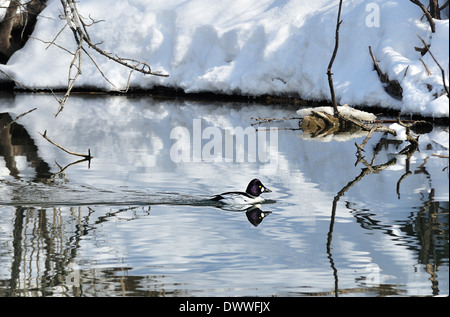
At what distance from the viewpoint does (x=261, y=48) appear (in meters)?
23.0

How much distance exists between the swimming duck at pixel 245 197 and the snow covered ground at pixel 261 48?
848cm

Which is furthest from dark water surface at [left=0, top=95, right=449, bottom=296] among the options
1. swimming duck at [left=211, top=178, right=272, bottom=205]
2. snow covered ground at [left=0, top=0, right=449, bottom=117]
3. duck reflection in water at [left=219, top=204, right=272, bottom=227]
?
snow covered ground at [left=0, top=0, right=449, bottom=117]

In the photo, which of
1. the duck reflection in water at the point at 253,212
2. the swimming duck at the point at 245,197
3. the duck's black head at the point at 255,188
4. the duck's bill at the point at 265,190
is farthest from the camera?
the duck's bill at the point at 265,190

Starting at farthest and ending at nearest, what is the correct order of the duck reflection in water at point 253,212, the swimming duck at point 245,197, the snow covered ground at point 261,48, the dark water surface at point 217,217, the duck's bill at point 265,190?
the snow covered ground at point 261,48 → the duck's bill at point 265,190 → the swimming duck at point 245,197 → the duck reflection in water at point 253,212 → the dark water surface at point 217,217

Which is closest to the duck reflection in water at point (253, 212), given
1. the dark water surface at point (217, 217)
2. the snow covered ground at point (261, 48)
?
the dark water surface at point (217, 217)

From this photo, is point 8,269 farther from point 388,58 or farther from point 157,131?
point 388,58

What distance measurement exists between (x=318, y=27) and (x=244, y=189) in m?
12.9

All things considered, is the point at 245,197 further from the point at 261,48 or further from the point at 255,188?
the point at 261,48

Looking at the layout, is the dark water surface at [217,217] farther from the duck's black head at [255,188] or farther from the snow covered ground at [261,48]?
the snow covered ground at [261,48]

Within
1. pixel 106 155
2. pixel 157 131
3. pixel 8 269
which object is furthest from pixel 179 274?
pixel 157 131

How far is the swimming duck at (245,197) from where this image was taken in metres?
8.62

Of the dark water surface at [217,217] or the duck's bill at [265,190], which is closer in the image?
the dark water surface at [217,217]

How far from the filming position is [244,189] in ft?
31.9

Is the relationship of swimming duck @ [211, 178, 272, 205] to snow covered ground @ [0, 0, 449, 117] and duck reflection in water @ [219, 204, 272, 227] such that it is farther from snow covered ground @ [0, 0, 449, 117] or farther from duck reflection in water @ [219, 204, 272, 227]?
snow covered ground @ [0, 0, 449, 117]
